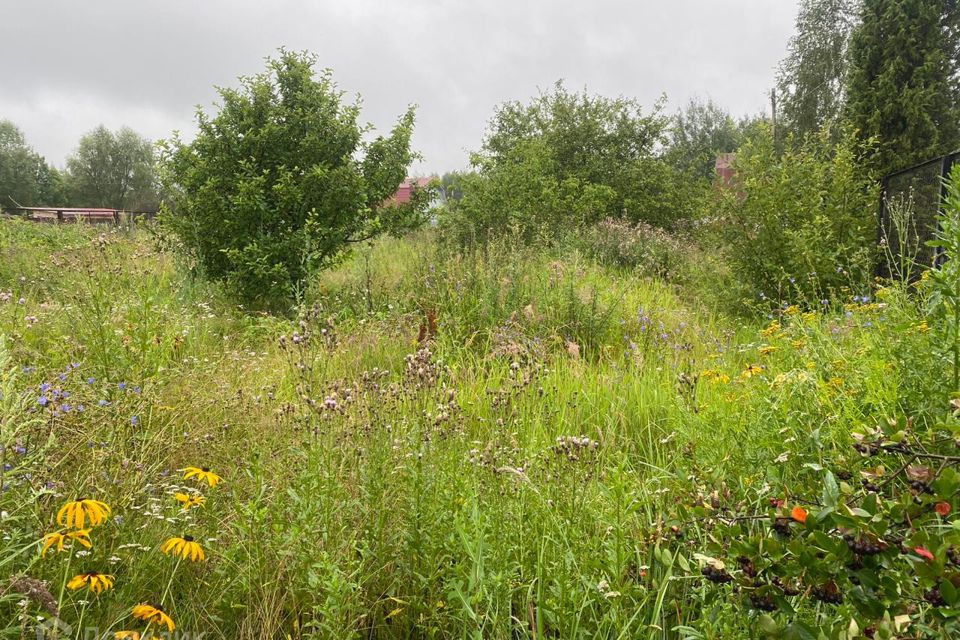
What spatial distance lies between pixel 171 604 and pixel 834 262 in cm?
711

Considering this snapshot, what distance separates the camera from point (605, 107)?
16.1m

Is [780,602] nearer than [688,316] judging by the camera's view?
Yes

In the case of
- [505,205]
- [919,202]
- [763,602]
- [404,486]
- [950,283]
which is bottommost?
[404,486]

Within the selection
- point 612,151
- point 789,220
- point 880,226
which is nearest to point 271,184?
point 789,220

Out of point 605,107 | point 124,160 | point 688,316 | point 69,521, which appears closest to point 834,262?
point 688,316

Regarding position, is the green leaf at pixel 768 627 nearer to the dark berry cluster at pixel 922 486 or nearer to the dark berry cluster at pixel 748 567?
the dark berry cluster at pixel 748 567

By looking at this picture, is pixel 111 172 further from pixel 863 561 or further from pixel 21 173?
pixel 863 561

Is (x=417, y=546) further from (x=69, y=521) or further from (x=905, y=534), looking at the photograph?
(x=905, y=534)

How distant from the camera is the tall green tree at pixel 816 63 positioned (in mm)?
20062

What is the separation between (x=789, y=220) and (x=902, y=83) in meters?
8.68

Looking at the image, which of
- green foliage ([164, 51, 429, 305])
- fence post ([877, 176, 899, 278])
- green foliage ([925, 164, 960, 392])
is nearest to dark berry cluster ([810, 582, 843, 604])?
green foliage ([925, 164, 960, 392])

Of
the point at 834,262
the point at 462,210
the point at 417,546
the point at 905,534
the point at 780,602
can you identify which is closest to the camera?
the point at 780,602

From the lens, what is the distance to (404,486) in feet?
6.50

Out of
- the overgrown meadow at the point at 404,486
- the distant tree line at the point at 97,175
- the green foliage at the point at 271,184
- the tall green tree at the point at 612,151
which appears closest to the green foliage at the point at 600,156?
the tall green tree at the point at 612,151
